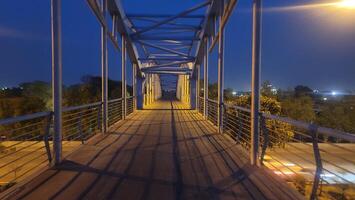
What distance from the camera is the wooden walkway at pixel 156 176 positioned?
4.11 meters

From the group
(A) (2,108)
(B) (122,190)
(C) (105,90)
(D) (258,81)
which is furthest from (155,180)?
(A) (2,108)

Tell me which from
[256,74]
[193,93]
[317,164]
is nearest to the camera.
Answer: [317,164]

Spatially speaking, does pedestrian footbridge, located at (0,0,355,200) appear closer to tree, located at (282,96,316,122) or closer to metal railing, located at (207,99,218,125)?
metal railing, located at (207,99,218,125)

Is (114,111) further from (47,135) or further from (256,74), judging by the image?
(256,74)

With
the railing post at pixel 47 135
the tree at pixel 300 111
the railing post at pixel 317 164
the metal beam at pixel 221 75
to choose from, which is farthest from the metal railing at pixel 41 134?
the tree at pixel 300 111

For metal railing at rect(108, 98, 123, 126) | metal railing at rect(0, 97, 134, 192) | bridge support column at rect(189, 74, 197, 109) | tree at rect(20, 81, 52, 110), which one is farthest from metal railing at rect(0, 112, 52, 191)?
tree at rect(20, 81, 52, 110)

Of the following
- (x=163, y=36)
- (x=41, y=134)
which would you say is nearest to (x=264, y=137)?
(x=41, y=134)

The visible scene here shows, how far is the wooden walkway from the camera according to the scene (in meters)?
4.11

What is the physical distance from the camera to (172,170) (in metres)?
5.35

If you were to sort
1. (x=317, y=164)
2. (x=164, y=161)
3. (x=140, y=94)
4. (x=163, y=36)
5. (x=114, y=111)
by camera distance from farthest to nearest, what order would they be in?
1. (x=140, y=94)
2. (x=163, y=36)
3. (x=114, y=111)
4. (x=164, y=161)
5. (x=317, y=164)

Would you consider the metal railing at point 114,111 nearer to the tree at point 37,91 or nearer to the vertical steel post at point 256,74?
the vertical steel post at point 256,74

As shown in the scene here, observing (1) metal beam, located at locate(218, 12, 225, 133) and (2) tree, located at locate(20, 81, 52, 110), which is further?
(2) tree, located at locate(20, 81, 52, 110)

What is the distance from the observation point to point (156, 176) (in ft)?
16.3

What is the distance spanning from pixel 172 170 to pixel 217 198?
143cm
